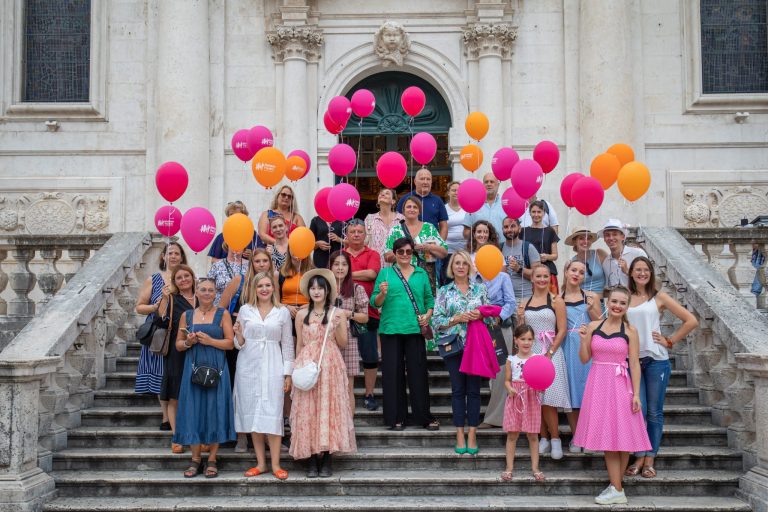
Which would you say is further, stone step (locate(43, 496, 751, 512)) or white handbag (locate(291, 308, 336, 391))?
white handbag (locate(291, 308, 336, 391))

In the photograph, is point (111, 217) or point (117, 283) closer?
point (117, 283)

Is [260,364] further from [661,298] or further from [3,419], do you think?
[661,298]

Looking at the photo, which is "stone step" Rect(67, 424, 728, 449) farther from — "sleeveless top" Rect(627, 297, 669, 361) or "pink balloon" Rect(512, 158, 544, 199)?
"pink balloon" Rect(512, 158, 544, 199)

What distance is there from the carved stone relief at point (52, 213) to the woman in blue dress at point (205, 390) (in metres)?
6.45

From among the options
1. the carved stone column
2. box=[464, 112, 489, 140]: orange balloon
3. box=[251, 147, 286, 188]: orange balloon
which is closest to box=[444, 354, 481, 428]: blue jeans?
box=[251, 147, 286, 188]: orange balloon

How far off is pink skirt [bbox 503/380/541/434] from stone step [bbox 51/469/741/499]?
0.45 m

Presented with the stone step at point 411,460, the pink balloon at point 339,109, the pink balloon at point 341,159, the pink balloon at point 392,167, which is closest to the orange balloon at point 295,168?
the pink balloon at point 339,109

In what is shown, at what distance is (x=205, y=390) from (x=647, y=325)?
3994mm

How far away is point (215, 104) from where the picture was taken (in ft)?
44.6

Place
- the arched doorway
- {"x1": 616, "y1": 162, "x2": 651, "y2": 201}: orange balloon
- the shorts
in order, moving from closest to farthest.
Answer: {"x1": 616, "y1": 162, "x2": 651, "y2": 201}: orange balloon, the shorts, the arched doorway

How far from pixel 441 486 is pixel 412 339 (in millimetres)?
1465

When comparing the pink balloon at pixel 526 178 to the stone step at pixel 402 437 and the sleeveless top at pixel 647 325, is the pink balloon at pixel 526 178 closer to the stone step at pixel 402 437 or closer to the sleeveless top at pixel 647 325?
the sleeveless top at pixel 647 325

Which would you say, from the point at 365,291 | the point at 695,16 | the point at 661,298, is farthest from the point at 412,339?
the point at 695,16

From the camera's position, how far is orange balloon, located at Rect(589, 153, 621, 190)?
28.2 ft
